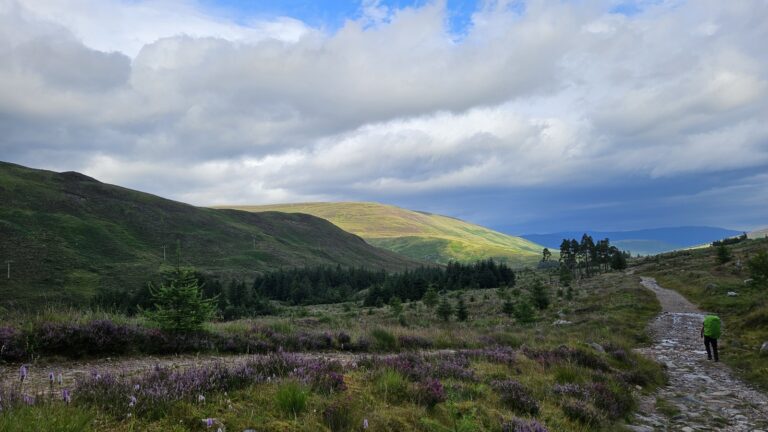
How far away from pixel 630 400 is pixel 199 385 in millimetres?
9235

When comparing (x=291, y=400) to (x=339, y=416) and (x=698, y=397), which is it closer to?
(x=339, y=416)

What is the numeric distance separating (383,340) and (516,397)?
23.4 feet

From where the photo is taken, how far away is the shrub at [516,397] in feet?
23.4

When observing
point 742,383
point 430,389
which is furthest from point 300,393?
point 742,383

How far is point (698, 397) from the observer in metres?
11.1

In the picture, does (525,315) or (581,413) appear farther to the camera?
(525,315)

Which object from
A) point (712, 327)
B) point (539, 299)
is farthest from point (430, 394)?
point (539, 299)

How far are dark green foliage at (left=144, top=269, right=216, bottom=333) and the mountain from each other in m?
81.2

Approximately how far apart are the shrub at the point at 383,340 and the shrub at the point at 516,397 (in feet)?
19.6

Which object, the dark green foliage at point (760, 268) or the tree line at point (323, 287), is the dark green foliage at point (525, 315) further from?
the tree line at point (323, 287)

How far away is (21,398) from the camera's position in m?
4.18

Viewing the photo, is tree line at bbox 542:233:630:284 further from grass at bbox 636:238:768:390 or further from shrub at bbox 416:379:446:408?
shrub at bbox 416:379:446:408

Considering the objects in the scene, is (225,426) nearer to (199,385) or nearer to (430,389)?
(199,385)

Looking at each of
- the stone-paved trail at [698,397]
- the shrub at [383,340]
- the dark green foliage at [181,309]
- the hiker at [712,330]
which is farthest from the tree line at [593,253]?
the dark green foliage at [181,309]
